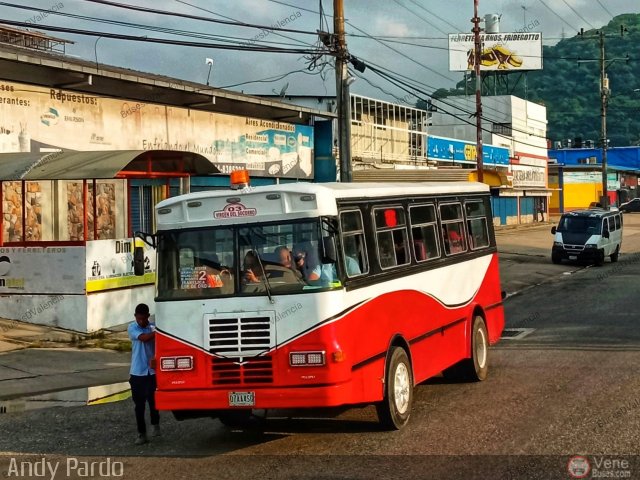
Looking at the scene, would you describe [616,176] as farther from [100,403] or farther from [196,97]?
[100,403]

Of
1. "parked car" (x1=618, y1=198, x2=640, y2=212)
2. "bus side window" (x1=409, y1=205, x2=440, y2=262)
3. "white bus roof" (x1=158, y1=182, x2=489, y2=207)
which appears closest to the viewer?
"white bus roof" (x1=158, y1=182, x2=489, y2=207)

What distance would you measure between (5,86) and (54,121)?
1.81 metres

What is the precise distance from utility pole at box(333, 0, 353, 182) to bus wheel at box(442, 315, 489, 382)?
834 cm

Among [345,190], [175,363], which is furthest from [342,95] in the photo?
[175,363]

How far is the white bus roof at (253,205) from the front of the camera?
9.81 m

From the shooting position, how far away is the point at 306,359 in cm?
951

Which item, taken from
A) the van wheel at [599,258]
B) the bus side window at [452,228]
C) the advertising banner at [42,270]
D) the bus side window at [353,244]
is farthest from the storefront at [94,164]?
the van wheel at [599,258]

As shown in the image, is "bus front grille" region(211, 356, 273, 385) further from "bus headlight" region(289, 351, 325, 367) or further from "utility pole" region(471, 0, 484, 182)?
"utility pole" region(471, 0, 484, 182)

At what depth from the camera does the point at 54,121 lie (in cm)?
2456

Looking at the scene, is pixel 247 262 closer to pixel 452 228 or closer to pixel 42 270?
pixel 452 228

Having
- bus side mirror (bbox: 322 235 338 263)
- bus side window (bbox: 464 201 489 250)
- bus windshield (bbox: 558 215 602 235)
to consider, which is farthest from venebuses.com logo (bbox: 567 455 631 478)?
bus windshield (bbox: 558 215 602 235)

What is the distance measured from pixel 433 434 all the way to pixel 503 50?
82.3 meters

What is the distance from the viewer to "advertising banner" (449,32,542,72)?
8838 cm

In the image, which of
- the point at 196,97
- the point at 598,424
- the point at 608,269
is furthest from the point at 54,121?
the point at 608,269
